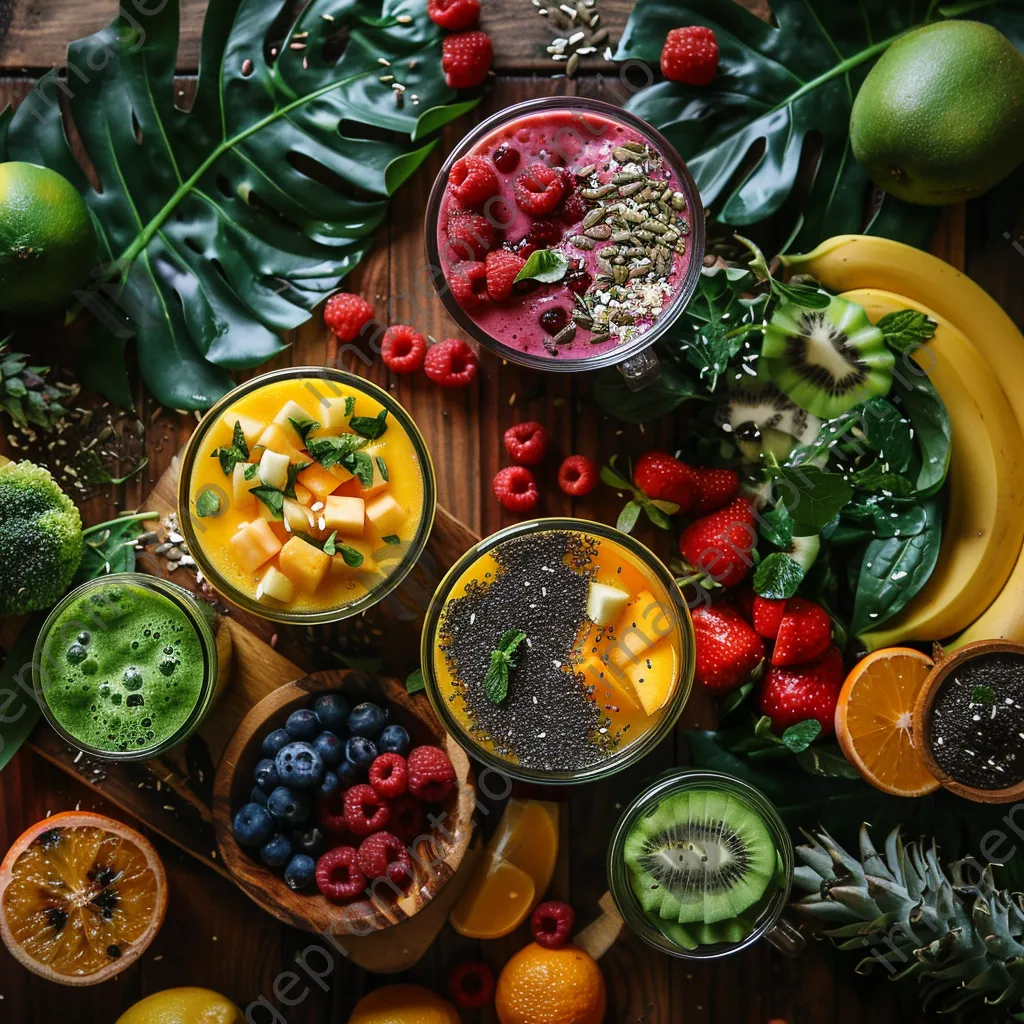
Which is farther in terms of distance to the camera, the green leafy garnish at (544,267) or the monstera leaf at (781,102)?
the monstera leaf at (781,102)

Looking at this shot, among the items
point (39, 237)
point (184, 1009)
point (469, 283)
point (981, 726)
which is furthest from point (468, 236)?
point (184, 1009)

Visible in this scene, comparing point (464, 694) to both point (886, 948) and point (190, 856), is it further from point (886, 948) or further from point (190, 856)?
point (886, 948)

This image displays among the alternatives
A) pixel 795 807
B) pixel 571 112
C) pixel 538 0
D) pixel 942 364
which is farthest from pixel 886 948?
pixel 538 0

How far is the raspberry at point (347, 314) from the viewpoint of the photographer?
2.33 meters

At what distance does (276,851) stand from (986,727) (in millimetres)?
1459

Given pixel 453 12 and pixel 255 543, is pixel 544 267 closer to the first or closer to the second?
pixel 453 12

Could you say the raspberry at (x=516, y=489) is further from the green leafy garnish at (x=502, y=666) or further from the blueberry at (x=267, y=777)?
the blueberry at (x=267, y=777)

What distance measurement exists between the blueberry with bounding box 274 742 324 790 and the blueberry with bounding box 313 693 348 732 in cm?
7


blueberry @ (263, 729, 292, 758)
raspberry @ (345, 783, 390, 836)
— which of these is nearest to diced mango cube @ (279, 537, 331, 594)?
blueberry @ (263, 729, 292, 758)

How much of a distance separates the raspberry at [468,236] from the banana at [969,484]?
78cm

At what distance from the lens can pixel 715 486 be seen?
7.52 ft

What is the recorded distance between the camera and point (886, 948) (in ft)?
7.48

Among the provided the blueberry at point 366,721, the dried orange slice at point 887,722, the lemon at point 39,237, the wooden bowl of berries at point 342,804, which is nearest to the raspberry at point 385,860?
the wooden bowl of berries at point 342,804

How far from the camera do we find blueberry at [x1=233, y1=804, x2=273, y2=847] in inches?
84.7
